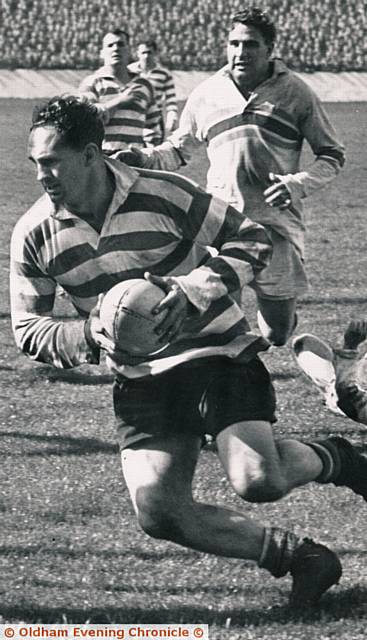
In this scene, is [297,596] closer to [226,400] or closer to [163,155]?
[226,400]

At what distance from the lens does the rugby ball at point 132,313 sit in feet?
14.5

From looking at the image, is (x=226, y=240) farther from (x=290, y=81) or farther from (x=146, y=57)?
(x=146, y=57)

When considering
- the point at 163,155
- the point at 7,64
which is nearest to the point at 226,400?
the point at 163,155

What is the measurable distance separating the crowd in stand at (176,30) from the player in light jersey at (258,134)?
29606 mm

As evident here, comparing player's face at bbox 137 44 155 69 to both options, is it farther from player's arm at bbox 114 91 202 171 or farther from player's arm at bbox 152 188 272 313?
player's arm at bbox 152 188 272 313

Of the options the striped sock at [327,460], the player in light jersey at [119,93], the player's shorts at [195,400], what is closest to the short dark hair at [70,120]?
the player's shorts at [195,400]

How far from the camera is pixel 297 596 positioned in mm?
4570

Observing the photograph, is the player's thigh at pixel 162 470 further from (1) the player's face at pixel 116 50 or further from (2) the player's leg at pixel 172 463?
(1) the player's face at pixel 116 50

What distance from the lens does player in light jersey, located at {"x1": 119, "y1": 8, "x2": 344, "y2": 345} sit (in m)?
7.27

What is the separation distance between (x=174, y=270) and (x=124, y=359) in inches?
15.0

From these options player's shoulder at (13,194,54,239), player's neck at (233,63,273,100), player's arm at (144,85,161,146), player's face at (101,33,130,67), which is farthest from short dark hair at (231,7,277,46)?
player's arm at (144,85,161,146)

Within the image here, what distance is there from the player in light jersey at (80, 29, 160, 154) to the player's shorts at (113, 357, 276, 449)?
8.25m

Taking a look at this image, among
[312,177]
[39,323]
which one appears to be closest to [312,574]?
[39,323]

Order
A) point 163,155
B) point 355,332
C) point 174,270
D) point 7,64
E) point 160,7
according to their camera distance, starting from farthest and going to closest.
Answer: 1. point 160,7
2. point 7,64
3. point 163,155
4. point 355,332
5. point 174,270
